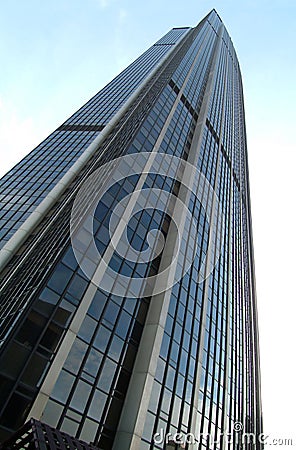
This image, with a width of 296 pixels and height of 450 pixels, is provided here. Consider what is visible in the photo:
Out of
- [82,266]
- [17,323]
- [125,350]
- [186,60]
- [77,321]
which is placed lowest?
[17,323]

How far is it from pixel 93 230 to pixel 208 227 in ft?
74.2

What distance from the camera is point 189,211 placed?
3753cm

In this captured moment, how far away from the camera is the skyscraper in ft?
56.6

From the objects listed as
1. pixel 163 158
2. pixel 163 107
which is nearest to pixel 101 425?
pixel 163 158

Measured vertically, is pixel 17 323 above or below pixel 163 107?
below

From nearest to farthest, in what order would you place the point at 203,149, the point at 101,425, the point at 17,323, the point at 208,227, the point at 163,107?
the point at 17,323 → the point at 101,425 → the point at 208,227 → the point at 163,107 → the point at 203,149

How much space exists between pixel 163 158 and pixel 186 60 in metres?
49.5

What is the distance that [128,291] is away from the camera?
24.2 meters

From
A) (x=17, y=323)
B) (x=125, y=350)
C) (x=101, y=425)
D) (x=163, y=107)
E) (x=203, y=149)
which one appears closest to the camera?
(x=17, y=323)

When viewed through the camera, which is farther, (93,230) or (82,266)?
(93,230)

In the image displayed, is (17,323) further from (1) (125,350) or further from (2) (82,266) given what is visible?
(1) (125,350)

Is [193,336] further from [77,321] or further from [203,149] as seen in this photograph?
[203,149]

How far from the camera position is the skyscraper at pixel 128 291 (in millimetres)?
17266

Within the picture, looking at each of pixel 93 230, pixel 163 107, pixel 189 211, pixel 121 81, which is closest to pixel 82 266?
pixel 93 230
